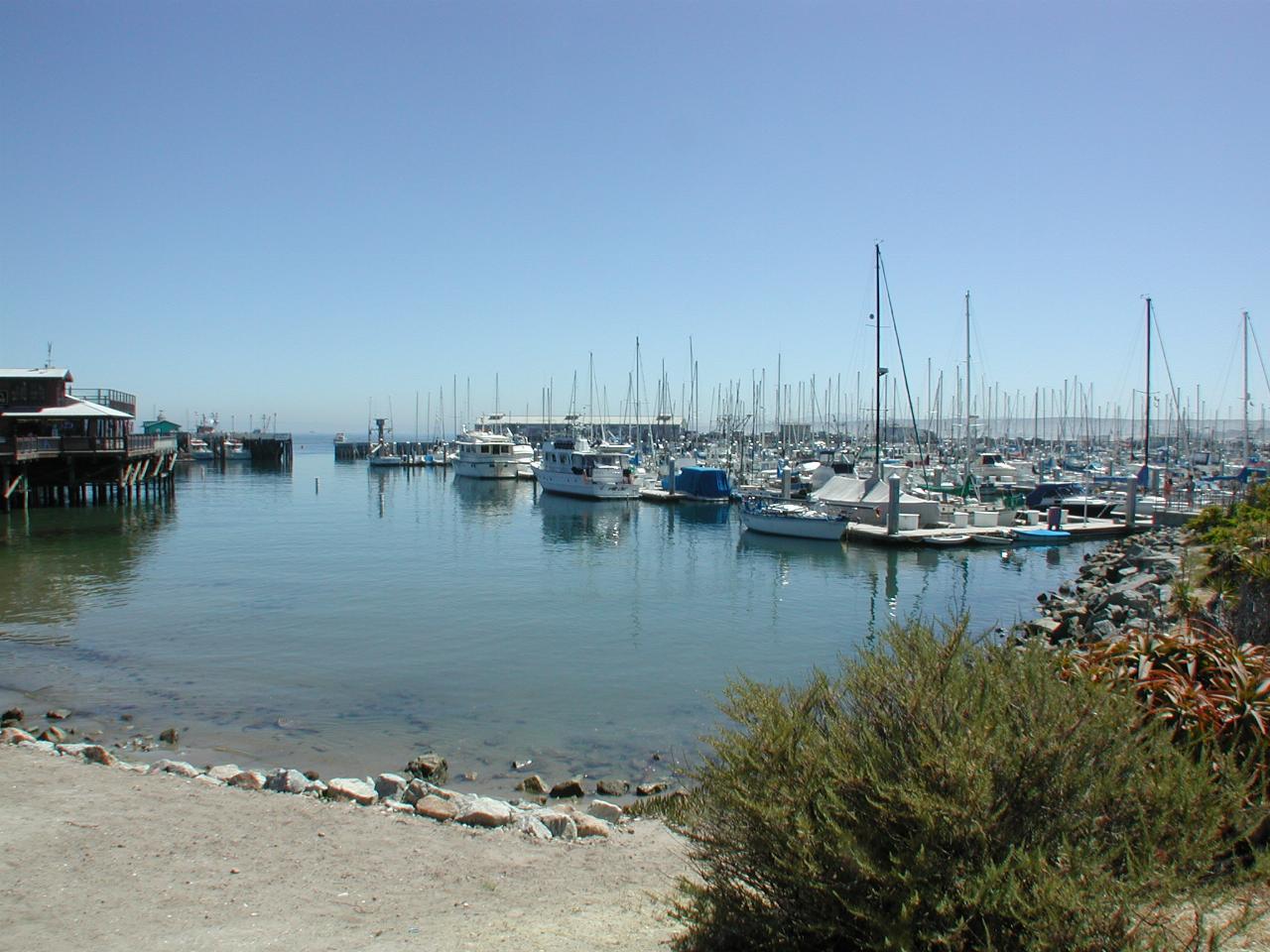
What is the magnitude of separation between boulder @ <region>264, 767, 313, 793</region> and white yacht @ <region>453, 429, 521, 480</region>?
7105cm

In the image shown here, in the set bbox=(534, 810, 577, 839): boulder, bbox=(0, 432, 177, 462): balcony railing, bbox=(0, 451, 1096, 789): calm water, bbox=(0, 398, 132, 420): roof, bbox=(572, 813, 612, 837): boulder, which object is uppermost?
bbox=(0, 398, 132, 420): roof

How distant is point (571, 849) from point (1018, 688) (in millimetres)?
5894

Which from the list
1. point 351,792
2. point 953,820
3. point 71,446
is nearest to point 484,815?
point 351,792

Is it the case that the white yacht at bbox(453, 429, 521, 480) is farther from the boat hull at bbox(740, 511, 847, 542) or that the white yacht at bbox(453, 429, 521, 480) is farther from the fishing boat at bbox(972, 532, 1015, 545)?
the fishing boat at bbox(972, 532, 1015, 545)

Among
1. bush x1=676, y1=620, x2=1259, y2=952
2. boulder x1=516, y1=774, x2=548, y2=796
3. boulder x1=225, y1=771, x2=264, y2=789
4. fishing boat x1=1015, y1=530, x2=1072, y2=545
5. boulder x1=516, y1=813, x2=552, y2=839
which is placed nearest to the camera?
bush x1=676, y1=620, x2=1259, y2=952

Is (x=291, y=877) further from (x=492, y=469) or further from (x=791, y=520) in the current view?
(x=492, y=469)

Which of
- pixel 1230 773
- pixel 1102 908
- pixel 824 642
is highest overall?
pixel 1230 773

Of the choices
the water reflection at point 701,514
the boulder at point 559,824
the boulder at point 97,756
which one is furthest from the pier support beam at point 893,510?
the boulder at point 97,756

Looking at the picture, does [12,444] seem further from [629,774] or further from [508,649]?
[629,774]

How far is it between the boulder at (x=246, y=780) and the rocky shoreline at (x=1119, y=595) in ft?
34.3

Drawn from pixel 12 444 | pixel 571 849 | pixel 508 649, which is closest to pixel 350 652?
pixel 508 649

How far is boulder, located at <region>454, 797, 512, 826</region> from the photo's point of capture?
33.5 ft

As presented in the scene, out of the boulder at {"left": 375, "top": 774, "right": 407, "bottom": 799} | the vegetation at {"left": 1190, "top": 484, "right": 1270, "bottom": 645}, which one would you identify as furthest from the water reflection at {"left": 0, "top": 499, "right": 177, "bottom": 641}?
the vegetation at {"left": 1190, "top": 484, "right": 1270, "bottom": 645}

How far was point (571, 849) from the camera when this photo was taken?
9383 millimetres
